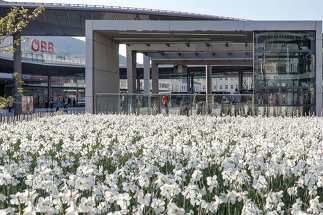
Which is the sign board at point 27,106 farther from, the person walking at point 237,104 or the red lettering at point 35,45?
the red lettering at point 35,45

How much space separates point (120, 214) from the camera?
7.70 ft

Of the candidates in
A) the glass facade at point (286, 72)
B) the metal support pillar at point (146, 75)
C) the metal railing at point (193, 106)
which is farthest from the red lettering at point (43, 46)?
the glass facade at point (286, 72)

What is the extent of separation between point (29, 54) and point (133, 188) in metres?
43.8

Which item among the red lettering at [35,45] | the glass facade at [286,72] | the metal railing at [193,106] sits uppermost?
the red lettering at [35,45]

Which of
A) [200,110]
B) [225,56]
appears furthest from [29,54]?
[200,110]

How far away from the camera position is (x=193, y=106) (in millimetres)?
17016

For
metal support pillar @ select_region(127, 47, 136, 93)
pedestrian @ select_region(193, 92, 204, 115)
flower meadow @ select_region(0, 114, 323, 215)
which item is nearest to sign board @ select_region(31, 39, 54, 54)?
metal support pillar @ select_region(127, 47, 136, 93)

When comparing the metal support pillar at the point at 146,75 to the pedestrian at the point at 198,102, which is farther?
the metal support pillar at the point at 146,75

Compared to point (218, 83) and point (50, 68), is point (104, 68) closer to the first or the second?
point (50, 68)

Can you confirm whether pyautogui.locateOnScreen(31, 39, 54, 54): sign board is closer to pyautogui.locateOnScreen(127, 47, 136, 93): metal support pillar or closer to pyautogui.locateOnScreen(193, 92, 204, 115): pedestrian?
pyautogui.locateOnScreen(127, 47, 136, 93): metal support pillar

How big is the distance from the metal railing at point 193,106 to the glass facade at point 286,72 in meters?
0.11

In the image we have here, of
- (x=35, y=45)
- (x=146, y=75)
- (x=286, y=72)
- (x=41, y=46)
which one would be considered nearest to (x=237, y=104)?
(x=286, y=72)

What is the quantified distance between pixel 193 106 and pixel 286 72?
4946 millimetres

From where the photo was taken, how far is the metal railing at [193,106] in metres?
16.3
